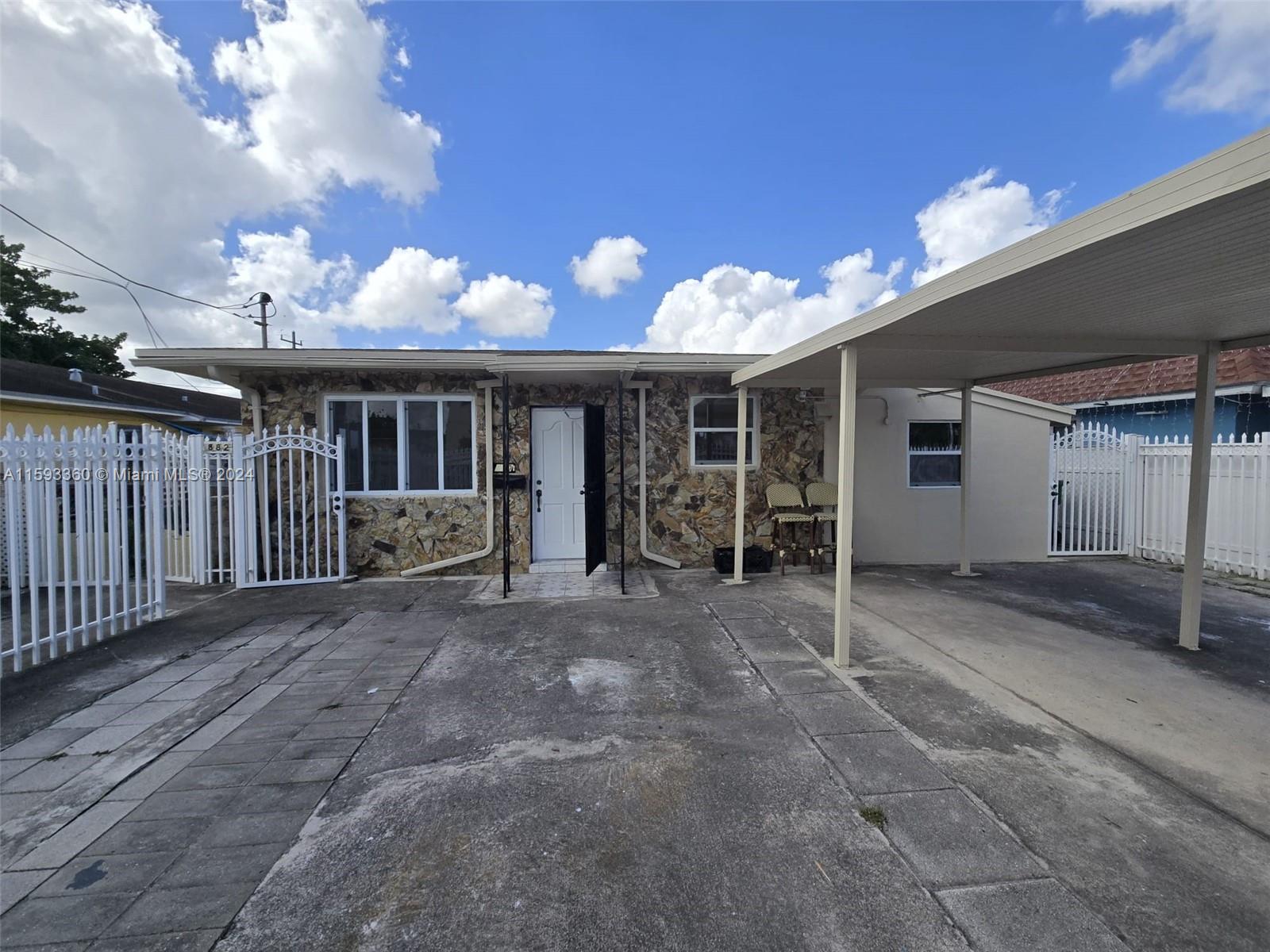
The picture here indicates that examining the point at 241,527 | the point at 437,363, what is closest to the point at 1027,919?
the point at 437,363

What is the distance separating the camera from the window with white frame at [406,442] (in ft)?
23.4

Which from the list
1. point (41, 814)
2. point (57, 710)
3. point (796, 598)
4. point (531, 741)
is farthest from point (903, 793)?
point (57, 710)

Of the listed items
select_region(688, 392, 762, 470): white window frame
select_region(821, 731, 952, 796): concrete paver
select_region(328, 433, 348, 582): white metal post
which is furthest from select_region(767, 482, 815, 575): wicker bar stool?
select_region(328, 433, 348, 582): white metal post

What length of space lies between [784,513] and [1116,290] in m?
4.65

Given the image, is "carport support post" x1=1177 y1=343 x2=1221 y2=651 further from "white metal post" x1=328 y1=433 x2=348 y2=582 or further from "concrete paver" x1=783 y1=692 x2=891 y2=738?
"white metal post" x1=328 y1=433 x2=348 y2=582

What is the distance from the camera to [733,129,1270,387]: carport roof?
196 cm

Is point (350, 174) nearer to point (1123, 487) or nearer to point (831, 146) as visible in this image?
point (831, 146)

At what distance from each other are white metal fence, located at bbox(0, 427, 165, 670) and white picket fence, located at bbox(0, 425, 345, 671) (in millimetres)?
13

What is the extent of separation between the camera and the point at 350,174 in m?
8.68

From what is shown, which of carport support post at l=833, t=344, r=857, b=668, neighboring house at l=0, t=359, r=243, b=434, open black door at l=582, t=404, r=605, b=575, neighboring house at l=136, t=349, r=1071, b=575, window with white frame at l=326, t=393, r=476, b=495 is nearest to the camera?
carport support post at l=833, t=344, r=857, b=668

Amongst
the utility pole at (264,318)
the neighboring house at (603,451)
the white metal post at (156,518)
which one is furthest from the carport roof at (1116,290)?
the utility pole at (264,318)

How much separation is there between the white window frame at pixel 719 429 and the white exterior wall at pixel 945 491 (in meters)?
1.04

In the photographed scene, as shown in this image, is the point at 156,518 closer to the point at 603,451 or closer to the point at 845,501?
the point at 603,451

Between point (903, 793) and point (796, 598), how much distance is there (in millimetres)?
3464
